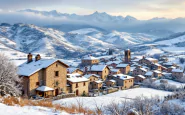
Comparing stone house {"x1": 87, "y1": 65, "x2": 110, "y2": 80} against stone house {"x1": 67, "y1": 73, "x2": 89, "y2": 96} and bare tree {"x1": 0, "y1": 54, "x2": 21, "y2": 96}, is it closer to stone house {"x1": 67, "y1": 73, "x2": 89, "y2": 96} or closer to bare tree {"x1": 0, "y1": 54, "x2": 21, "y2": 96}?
stone house {"x1": 67, "y1": 73, "x2": 89, "y2": 96}

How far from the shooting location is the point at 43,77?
136 feet

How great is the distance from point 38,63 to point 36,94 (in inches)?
218

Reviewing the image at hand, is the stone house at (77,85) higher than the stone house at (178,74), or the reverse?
the stone house at (77,85)

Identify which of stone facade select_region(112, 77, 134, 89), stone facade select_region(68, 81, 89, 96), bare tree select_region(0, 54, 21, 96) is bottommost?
stone facade select_region(112, 77, 134, 89)

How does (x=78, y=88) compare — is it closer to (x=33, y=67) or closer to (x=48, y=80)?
(x=48, y=80)

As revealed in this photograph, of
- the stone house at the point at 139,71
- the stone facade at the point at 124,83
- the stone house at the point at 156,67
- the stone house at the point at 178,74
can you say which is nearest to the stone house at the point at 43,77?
the stone facade at the point at 124,83

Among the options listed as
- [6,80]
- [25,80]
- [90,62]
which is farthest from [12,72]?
[90,62]

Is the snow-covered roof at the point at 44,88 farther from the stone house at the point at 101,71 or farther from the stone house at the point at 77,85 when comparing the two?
the stone house at the point at 101,71

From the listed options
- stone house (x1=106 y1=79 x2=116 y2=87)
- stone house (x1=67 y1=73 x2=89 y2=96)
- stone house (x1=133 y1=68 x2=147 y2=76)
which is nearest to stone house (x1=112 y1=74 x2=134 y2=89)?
stone house (x1=106 y1=79 x2=116 y2=87)

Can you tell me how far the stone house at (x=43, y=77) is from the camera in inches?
1572

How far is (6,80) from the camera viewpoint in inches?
1184

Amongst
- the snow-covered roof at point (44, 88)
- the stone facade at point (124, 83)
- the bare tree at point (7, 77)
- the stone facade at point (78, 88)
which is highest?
the bare tree at point (7, 77)

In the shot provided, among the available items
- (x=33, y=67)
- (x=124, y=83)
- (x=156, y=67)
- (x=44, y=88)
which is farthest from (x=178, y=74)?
(x=33, y=67)

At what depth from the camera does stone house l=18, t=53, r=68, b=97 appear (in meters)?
39.9
